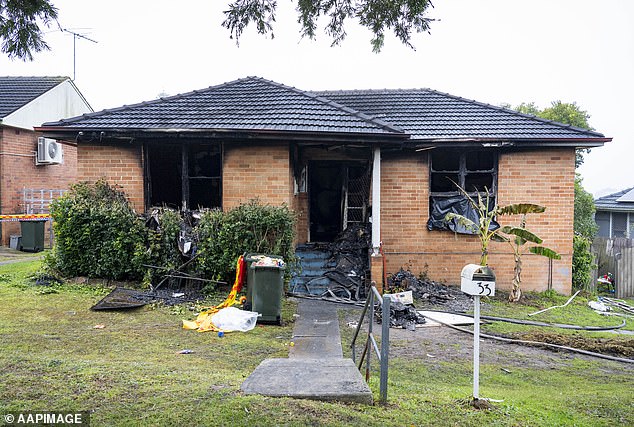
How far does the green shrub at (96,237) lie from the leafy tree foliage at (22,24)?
187 inches

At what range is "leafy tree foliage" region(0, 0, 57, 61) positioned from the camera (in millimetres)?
5285

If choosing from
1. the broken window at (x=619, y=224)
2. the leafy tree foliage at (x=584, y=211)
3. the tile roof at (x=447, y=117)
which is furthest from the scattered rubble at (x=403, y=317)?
the broken window at (x=619, y=224)

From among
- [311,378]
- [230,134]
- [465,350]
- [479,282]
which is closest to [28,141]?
[230,134]

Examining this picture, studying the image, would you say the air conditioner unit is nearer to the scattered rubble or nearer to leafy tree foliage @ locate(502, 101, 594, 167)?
the scattered rubble

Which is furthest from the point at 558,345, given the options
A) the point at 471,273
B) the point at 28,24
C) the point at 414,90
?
the point at 414,90

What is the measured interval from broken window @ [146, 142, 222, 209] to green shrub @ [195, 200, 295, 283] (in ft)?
6.17

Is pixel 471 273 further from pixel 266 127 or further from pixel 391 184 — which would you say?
pixel 391 184

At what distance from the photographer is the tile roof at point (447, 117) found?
11602mm

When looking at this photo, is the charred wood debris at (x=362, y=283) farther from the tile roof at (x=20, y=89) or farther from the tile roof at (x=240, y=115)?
the tile roof at (x=20, y=89)

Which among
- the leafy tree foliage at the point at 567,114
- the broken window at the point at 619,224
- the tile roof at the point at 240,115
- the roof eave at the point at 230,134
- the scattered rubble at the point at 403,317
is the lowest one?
the scattered rubble at the point at 403,317

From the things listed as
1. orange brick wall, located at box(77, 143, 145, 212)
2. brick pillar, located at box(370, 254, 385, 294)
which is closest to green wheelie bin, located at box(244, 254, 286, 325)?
brick pillar, located at box(370, 254, 385, 294)

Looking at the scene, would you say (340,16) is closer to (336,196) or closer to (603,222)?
(336,196)

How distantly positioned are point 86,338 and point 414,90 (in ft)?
39.8

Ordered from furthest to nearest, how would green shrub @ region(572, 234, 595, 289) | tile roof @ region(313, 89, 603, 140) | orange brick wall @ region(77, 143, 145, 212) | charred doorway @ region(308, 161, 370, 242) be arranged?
charred doorway @ region(308, 161, 370, 242) < green shrub @ region(572, 234, 595, 289) < tile roof @ region(313, 89, 603, 140) < orange brick wall @ region(77, 143, 145, 212)
